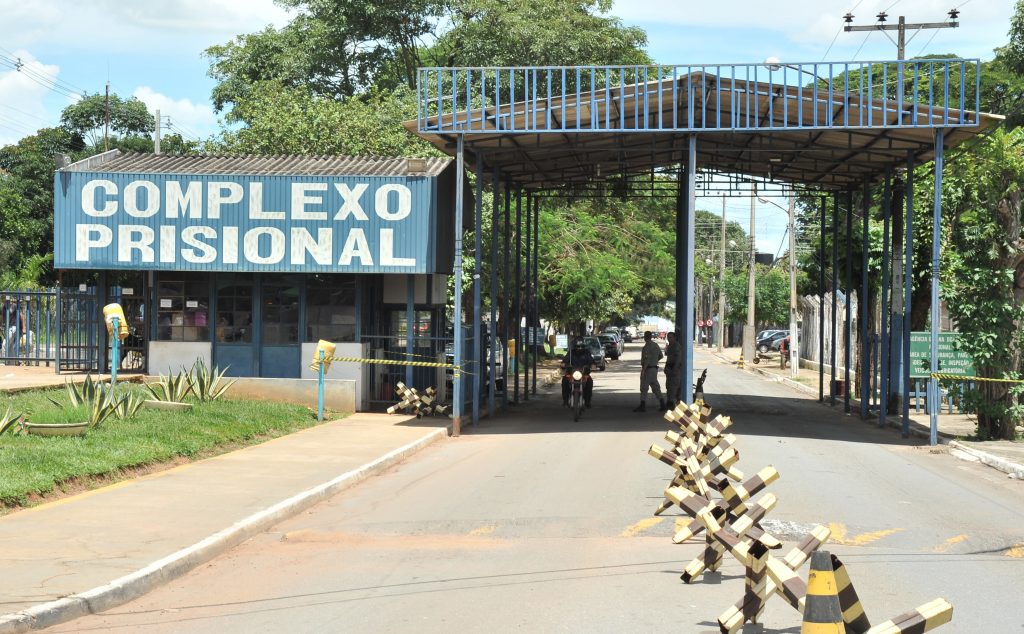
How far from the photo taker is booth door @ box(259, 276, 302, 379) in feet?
79.2

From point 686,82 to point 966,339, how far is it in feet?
23.8

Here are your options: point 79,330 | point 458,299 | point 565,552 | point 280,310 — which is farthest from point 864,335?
point 565,552

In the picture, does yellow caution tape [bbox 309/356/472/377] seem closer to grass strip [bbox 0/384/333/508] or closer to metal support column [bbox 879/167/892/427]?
grass strip [bbox 0/384/333/508]

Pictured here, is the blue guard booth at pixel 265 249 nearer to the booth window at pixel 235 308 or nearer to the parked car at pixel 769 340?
the booth window at pixel 235 308

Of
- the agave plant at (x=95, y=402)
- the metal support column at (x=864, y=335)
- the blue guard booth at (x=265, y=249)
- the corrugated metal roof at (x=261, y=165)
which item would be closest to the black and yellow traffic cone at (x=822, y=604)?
the agave plant at (x=95, y=402)

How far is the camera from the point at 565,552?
964cm

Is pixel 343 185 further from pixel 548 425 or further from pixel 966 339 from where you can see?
pixel 966 339

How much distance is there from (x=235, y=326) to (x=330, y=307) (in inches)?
86.7

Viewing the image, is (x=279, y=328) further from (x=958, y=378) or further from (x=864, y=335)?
(x=864, y=335)

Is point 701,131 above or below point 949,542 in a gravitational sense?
above

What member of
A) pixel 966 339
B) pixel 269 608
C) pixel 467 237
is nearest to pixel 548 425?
pixel 966 339

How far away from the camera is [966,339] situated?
1995cm

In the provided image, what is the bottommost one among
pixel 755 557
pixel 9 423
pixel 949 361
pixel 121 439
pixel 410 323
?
pixel 121 439

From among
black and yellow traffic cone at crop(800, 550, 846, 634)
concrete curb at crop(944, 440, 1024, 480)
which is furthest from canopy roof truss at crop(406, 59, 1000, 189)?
black and yellow traffic cone at crop(800, 550, 846, 634)
